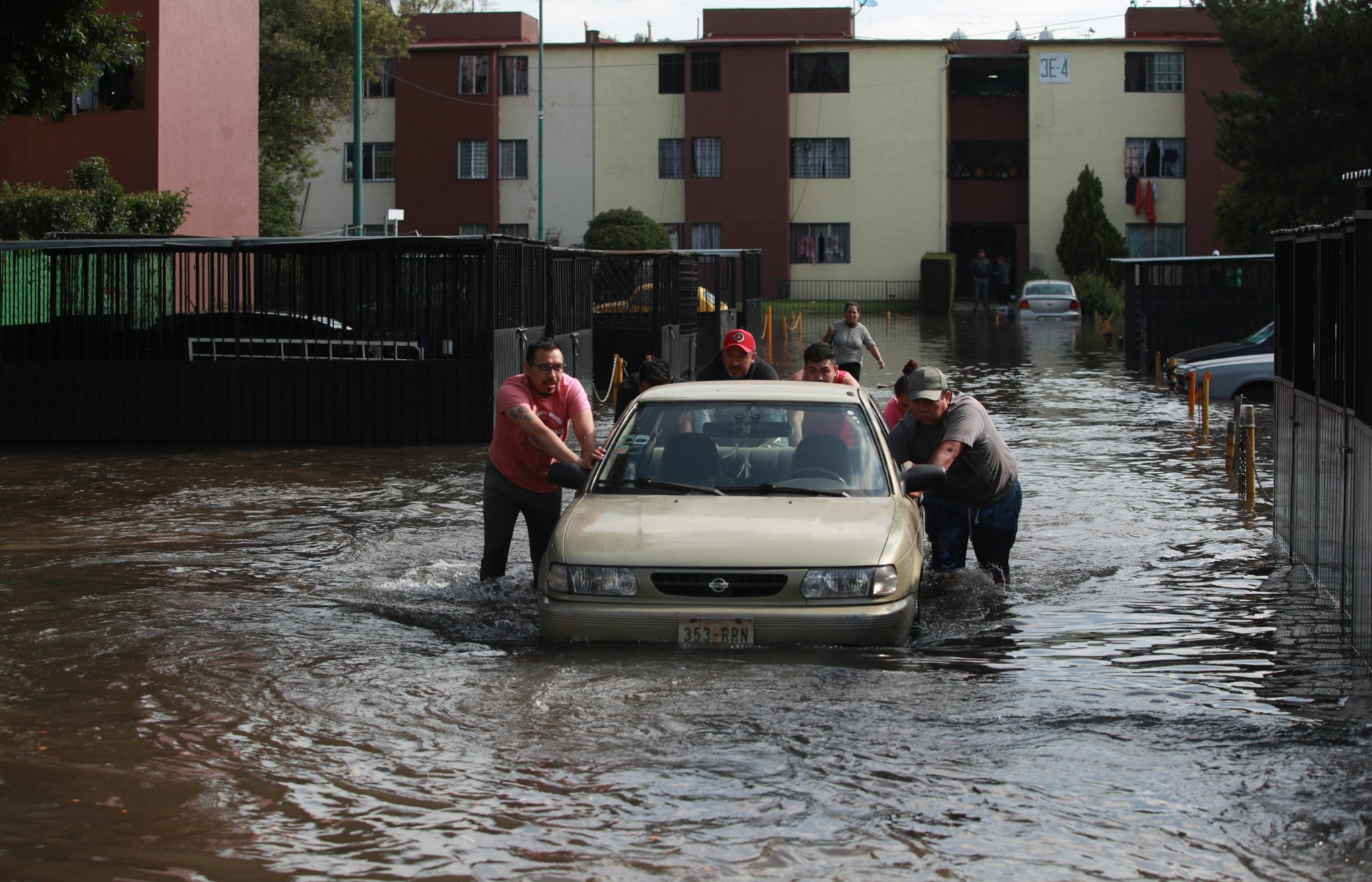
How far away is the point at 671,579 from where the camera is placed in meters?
7.74

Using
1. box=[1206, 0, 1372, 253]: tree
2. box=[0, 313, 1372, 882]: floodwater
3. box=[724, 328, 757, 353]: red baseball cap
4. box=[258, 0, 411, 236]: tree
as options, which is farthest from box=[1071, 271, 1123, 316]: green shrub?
box=[724, 328, 757, 353]: red baseball cap

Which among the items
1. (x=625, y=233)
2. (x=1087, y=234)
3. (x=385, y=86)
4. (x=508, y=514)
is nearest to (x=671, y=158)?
(x=625, y=233)

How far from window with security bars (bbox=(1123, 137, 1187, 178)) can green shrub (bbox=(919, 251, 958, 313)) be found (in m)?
7.94

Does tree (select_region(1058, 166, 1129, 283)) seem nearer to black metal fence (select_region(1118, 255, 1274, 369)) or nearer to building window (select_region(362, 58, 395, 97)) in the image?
building window (select_region(362, 58, 395, 97))

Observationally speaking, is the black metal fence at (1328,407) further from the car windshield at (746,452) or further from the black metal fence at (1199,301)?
the black metal fence at (1199,301)

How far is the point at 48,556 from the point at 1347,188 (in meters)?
33.8

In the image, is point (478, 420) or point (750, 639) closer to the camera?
point (750, 639)

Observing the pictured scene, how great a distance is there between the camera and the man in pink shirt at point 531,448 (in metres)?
9.59

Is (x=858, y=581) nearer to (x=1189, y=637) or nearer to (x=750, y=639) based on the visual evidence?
(x=750, y=639)

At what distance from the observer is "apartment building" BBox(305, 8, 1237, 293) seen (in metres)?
60.1

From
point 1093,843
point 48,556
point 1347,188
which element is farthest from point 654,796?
point 1347,188

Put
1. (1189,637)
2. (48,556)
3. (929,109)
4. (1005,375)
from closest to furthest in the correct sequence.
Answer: (1189,637), (48,556), (1005,375), (929,109)

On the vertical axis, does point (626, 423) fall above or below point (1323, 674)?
above

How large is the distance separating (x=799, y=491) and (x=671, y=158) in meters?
54.4
